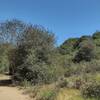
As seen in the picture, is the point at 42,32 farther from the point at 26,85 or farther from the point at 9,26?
the point at 26,85

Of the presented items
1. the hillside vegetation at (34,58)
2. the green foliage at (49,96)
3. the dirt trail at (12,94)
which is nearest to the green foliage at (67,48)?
the hillside vegetation at (34,58)

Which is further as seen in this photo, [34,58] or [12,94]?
[34,58]

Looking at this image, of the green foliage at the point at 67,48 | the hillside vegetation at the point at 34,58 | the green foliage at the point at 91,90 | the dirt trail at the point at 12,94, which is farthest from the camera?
the green foliage at the point at 67,48

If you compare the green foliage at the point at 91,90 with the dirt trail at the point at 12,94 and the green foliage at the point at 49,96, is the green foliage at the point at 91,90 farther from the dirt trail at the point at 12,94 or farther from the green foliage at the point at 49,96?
the dirt trail at the point at 12,94

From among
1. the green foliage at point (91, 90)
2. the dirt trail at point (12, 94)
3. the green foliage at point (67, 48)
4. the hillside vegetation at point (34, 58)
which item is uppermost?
the green foliage at point (67, 48)

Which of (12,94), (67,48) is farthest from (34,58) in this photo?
(67,48)

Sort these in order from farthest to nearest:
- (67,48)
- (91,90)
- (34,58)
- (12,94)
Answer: (67,48), (34,58), (12,94), (91,90)

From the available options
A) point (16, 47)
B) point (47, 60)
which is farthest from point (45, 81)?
point (16, 47)

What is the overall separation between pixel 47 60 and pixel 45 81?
3.27 m

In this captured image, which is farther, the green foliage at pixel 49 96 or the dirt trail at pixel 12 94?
the dirt trail at pixel 12 94

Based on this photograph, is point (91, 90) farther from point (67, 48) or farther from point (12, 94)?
point (67, 48)

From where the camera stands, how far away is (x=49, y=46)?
27641 millimetres

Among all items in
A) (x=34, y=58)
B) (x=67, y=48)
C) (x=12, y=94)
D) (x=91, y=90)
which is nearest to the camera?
(x=91, y=90)

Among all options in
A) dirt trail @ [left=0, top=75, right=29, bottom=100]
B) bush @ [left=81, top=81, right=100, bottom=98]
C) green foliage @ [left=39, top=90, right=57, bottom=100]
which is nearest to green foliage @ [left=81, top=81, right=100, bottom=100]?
bush @ [left=81, top=81, right=100, bottom=98]
